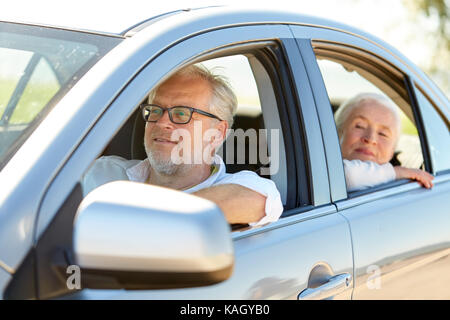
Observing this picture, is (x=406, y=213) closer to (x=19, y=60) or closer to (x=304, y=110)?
(x=304, y=110)

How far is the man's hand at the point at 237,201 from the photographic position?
6.66 ft

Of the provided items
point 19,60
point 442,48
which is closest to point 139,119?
point 19,60

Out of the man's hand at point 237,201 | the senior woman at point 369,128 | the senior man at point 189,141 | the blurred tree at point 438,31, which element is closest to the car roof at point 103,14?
the senior man at point 189,141

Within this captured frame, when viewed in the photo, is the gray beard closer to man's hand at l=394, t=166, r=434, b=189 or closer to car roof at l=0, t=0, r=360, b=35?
car roof at l=0, t=0, r=360, b=35

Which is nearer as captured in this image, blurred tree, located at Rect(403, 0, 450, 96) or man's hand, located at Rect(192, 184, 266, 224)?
man's hand, located at Rect(192, 184, 266, 224)

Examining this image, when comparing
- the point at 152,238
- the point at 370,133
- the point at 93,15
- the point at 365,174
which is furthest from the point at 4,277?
the point at 370,133

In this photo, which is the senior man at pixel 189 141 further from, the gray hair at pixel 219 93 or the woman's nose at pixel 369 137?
the woman's nose at pixel 369 137

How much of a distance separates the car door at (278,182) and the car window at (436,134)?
93 centimetres

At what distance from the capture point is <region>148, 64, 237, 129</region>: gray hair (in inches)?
97.2

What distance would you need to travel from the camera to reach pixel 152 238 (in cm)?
131

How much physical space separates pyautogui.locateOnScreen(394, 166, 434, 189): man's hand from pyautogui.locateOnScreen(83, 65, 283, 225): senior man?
2.47 feet

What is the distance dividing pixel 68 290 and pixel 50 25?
2.73 ft

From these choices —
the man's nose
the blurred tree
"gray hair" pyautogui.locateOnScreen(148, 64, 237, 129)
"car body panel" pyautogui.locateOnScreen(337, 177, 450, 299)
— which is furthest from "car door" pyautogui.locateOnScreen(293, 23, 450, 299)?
the blurred tree
